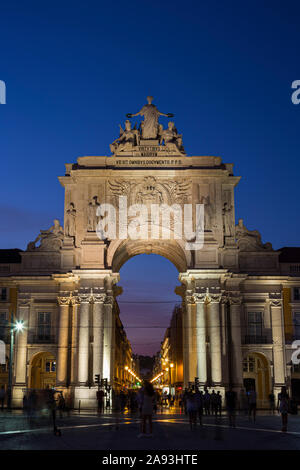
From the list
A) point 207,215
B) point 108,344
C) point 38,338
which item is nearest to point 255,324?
point 207,215

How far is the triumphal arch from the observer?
47469mm

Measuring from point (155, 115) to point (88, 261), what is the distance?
15.0m

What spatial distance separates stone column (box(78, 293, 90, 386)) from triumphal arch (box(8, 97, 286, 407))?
8 centimetres

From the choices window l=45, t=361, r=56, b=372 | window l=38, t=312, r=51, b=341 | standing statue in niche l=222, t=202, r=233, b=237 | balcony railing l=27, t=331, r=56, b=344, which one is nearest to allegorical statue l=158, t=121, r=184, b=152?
standing statue in niche l=222, t=202, r=233, b=237

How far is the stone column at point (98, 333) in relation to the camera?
46.7 metres

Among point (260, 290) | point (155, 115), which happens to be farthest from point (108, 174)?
point (260, 290)

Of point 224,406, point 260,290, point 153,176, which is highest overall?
point 153,176

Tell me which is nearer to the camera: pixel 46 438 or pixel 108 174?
pixel 46 438

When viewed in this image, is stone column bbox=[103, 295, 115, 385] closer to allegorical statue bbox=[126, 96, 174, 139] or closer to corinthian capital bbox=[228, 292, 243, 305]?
corinthian capital bbox=[228, 292, 243, 305]

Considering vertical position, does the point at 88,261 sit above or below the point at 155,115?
below

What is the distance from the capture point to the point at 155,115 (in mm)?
52781

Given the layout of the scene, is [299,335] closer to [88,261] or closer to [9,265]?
[88,261]
